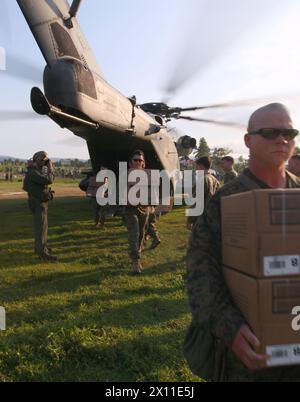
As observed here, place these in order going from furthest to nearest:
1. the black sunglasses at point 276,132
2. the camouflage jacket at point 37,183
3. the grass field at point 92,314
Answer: the camouflage jacket at point 37,183, the grass field at point 92,314, the black sunglasses at point 276,132

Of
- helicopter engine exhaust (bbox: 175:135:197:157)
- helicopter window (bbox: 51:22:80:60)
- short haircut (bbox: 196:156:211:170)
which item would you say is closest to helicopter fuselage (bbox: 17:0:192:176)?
helicopter window (bbox: 51:22:80:60)

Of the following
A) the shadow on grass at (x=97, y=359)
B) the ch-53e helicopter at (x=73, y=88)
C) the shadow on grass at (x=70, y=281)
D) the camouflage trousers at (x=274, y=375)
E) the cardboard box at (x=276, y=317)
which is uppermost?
the ch-53e helicopter at (x=73, y=88)

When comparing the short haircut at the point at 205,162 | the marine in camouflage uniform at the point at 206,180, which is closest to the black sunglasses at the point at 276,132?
the marine in camouflage uniform at the point at 206,180

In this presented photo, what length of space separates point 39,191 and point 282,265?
5.61 metres

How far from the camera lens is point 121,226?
9.86m

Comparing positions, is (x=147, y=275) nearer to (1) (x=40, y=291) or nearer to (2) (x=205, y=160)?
(1) (x=40, y=291)

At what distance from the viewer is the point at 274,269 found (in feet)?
4.90

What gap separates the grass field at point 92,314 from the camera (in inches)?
123

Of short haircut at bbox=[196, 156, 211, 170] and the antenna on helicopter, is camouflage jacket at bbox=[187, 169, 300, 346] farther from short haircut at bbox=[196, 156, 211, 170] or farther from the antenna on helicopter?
the antenna on helicopter

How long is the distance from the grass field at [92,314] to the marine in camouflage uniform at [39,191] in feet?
1.04

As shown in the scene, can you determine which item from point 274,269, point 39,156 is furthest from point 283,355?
point 39,156

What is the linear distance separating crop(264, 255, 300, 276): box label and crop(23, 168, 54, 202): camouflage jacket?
217 inches

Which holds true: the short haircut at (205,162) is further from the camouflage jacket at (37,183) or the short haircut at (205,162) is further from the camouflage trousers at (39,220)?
the camouflage trousers at (39,220)

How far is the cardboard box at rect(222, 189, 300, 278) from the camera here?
1.49 metres
